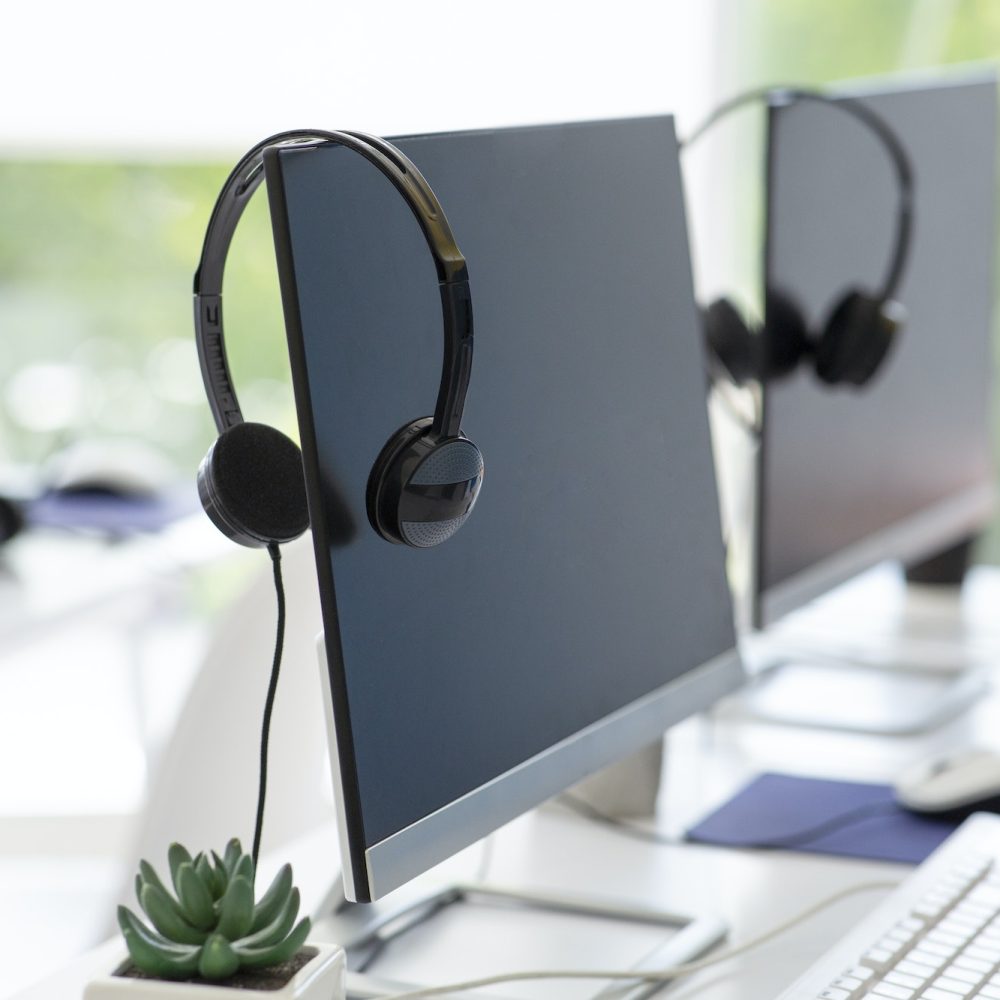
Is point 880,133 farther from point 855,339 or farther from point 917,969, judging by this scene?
point 917,969

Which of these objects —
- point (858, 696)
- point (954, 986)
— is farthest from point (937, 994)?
point (858, 696)

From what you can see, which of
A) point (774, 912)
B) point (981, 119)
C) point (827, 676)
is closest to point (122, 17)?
point (981, 119)

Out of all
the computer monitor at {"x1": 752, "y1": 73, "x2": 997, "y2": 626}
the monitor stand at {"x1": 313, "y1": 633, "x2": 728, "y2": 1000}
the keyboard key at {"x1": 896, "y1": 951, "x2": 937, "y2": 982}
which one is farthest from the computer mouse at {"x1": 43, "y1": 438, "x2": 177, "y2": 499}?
the keyboard key at {"x1": 896, "y1": 951, "x2": 937, "y2": 982}

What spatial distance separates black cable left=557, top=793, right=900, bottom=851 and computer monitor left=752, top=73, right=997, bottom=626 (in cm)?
17

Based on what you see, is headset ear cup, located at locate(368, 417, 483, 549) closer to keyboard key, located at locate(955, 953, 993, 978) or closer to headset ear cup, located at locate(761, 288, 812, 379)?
keyboard key, located at locate(955, 953, 993, 978)

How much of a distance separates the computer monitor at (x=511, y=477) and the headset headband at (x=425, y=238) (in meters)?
0.03

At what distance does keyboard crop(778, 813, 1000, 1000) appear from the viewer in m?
0.79

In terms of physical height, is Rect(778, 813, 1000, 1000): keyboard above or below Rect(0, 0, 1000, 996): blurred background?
below

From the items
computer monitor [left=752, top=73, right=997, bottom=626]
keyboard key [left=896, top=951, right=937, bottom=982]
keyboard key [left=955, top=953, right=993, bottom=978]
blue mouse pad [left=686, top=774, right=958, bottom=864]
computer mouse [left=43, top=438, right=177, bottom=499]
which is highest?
computer monitor [left=752, top=73, right=997, bottom=626]

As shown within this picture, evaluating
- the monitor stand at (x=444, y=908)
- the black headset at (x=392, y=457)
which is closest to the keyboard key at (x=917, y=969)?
the monitor stand at (x=444, y=908)

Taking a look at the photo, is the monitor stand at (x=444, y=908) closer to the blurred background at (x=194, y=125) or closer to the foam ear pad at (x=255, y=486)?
the foam ear pad at (x=255, y=486)

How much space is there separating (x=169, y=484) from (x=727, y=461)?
0.75 meters

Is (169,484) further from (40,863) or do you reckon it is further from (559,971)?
(559,971)

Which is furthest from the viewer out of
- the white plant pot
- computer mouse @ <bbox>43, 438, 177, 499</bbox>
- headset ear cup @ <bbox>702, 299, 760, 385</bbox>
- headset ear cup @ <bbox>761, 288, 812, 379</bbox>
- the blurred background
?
the blurred background
